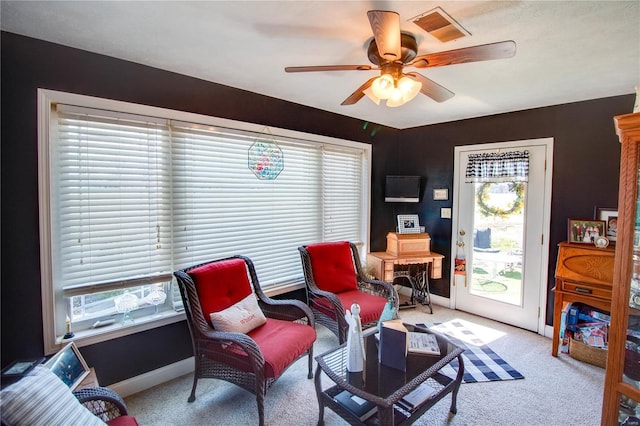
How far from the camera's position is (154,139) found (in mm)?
2318

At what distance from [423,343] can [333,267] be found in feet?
4.32

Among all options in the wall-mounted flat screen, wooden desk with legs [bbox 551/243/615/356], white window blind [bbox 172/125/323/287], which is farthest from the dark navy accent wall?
wooden desk with legs [bbox 551/243/615/356]

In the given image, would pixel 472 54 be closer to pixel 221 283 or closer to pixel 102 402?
pixel 221 283

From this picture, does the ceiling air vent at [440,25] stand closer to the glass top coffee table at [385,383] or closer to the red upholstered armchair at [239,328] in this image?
the glass top coffee table at [385,383]

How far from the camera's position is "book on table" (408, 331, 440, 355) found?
196cm

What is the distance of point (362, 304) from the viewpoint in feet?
9.30

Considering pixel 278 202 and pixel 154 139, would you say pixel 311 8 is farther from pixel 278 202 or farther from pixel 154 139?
pixel 278 202

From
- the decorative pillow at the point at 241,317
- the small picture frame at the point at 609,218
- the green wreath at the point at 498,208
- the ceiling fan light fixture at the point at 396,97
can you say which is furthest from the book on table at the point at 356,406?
the green wreath at the point at 498,208

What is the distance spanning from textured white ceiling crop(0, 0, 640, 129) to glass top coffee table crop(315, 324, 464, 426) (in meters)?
1.98

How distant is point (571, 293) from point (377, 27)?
286 cm

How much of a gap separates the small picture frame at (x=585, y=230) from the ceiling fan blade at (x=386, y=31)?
99.3 inches

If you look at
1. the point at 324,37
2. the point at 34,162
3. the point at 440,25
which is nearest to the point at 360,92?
the point at 324,37

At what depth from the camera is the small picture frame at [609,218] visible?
2.71 meters

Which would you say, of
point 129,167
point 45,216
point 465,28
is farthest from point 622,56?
A: point 45,216
